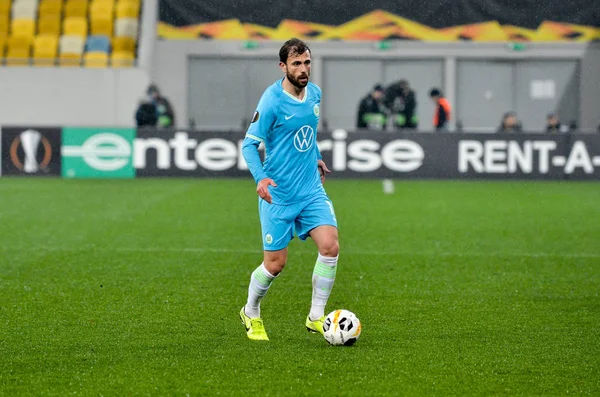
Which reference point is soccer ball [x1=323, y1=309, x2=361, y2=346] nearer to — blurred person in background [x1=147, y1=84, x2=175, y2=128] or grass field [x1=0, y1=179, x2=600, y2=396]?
grass field [x1=0, y1=179, x2=600, y2=396]

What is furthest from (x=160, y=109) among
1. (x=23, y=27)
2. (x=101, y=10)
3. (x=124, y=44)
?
(x=23, y=27)

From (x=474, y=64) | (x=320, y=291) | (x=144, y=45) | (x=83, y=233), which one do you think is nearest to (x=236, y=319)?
(x=320, y=291)

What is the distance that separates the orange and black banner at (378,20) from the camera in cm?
3269

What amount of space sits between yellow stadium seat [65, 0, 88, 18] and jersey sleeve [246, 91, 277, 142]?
26610mm

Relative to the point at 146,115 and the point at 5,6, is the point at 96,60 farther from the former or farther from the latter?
the point at 146,115

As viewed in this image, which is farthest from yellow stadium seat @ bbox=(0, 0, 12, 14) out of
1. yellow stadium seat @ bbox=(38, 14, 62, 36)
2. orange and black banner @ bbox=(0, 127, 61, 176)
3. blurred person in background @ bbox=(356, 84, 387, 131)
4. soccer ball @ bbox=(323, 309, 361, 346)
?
soccer ball @ bbox=(323, 309, 361, 346)

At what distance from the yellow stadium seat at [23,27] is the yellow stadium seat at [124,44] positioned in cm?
237

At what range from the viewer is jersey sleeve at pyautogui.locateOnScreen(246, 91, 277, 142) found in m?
7.44

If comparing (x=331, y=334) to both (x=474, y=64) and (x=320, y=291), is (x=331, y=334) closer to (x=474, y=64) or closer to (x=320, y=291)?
(x=320, y=291)

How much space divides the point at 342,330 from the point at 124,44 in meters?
25.6

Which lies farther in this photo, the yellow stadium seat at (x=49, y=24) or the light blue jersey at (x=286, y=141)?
the yellow stadium seat at (x=49, y=24)

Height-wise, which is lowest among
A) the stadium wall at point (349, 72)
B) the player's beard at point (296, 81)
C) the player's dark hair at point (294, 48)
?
the player's beard at point (296, 81)

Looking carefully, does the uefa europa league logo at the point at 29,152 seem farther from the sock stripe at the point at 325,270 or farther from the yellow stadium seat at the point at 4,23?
the sock stripe at the point at 325,270

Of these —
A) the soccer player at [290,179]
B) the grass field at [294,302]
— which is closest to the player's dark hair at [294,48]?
the soccer player at [290,179]
